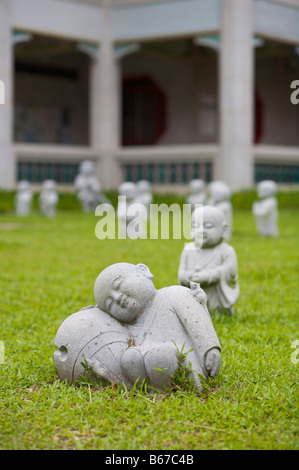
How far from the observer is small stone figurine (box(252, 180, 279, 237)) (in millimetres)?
10781

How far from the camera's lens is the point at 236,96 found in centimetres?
1839

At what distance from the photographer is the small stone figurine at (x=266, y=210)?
1078 centimetres

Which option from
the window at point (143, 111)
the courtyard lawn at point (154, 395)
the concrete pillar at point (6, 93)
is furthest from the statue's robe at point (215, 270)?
the window at point (143, 111)

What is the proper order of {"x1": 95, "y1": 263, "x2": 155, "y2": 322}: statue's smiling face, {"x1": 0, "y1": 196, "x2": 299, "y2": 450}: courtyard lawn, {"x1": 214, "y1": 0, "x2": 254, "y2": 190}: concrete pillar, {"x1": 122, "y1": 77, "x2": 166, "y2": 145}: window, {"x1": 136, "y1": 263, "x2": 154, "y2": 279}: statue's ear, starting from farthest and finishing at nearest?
1. {"x1": 122, "y1": 77, "x2": 166, "y2": 145}: window
2. {"x1": 214, "y1": 0, "x2": 254, "y2": 190}: concrete pillar
3. {"x1": 136, "y1": 263, "x2": 154, "y2": 279}: statue's ear
4. {"x1": 95, "y1": 263, "x2": 155, "y2": 322}: statue's smiling face
5. {"x1": 0, "y1": 196, "x2": 299, "y2": 450}: courtyard lawn

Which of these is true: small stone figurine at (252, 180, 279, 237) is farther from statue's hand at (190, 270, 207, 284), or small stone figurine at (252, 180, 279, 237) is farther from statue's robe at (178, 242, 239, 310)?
statue's hand at (190, 270, 207, 284)

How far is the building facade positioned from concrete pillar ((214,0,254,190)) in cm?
3

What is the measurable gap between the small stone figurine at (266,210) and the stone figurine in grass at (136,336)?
766 cm

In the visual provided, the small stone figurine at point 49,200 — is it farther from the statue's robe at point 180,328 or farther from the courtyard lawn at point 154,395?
the statue's robe at point 180,328

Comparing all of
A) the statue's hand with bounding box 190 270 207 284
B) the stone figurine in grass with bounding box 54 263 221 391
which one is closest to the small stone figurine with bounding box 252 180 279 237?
the statue's hand with bounding box 190 270 207 284

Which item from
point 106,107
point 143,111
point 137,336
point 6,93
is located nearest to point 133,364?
point 137,336

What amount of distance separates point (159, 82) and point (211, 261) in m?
20.3
